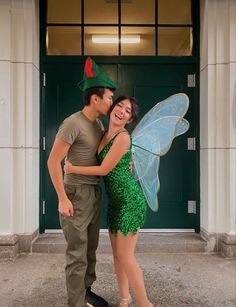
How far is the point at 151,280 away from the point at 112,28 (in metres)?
3.45

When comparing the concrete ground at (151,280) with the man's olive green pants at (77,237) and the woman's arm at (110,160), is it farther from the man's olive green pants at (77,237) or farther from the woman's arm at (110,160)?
the woman's arm at (110,160)

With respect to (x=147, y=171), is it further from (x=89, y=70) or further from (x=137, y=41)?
(x=137, y=41)

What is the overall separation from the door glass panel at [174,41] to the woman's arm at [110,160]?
9.70 feet

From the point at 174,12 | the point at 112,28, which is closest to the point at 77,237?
the point at 112,28

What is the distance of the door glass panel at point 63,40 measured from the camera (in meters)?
5.42

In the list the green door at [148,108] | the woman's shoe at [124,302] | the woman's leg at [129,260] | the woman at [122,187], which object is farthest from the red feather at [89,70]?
the green door at [148,108]

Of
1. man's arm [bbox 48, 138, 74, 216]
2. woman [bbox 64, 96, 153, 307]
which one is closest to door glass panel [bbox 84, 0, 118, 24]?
woman [bbox 64, 96, 153, 307]

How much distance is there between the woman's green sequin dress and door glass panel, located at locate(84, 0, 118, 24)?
3.06m

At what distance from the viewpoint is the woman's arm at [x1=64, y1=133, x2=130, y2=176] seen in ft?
9.34

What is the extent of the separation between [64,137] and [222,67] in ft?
9.71

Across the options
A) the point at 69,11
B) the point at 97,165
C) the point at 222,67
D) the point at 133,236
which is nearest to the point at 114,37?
the point at 69,11

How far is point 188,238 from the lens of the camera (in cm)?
519

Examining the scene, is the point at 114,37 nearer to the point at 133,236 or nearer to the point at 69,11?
the point at 69,11

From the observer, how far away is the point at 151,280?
4.05m
